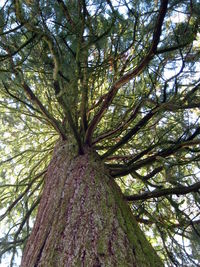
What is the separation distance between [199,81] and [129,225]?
4.29 ft

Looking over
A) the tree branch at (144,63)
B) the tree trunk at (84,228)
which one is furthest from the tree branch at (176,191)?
the tree branch at (144,63)

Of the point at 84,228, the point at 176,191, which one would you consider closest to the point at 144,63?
the point at 176,191

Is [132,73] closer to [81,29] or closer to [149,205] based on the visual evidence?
[81,29]

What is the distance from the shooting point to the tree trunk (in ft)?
3.87

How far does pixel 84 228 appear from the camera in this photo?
133 centimetres

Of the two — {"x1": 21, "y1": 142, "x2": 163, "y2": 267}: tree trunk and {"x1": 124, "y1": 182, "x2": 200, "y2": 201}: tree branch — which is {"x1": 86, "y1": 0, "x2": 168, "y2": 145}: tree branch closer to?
{"x1": 21, "y1": 142, "x2": 163, "y2": 267}: tree trunk

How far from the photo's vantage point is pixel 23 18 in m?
1.48

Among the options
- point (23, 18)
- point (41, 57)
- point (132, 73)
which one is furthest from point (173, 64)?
point (23, 18)

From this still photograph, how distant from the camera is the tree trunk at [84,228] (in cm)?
118

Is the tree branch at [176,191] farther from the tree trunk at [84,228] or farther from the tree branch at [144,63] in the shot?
the tree branch at [144,63]

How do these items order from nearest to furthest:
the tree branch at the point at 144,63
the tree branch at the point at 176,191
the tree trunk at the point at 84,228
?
the tree trunk at the point at 84,228
the tree branch at the point at 144,63
the tree branch at the point at 176,191

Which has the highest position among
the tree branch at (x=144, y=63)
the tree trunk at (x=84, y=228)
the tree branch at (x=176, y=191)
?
the tree branch at (x=144, y=63)

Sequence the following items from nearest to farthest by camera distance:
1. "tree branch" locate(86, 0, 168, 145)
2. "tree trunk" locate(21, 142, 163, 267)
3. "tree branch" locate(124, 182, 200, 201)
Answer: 1. "tree trunk" locate(21, 142, 163, 267)
2. "tree branch" locate(86, 0, 168, 145)
3. "tree branch" locate(124, 182, 200, 201)

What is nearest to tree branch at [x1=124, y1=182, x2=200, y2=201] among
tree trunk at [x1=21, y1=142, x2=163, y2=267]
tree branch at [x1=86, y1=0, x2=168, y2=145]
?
tree trunk at [x1=21, y1=142, x2=163, y2=267]
